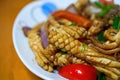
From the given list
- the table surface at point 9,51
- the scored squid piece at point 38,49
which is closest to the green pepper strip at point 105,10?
the scored squid piece at point 38,49

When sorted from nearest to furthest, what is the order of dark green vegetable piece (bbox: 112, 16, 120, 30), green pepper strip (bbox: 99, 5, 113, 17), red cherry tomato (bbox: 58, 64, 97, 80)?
1. red cherry tomato (bbox: 58, 64, 97, 80)
2. dark green vegetable piece (bbox: 112, 16, 120, 30)
3. green pepper strip (bbox: 99, 5, 113, 17)

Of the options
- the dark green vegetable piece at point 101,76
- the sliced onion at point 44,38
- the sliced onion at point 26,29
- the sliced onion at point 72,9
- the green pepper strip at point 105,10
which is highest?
the sliced onion at point 72,9

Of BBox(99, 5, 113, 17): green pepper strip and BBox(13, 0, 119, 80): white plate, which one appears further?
BBox(99, 5, 113, 17): green pepper strip

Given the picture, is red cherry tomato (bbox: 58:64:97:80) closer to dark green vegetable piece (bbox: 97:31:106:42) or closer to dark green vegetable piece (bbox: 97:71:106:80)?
dark green vegetable piece (bbox: 97:71:106:80)

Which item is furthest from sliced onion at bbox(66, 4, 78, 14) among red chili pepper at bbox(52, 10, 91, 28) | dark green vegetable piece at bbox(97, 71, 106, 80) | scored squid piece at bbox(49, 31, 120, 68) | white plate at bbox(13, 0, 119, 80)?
dark green vegetable piece at bbox(97, 71, 106, 80)

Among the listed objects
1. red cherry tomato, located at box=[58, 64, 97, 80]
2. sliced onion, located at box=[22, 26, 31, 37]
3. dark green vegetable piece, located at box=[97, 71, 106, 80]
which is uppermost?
sliced onion, located at box=[22, 26, 31, 37]

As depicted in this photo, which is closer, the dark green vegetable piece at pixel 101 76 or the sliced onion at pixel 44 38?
the dark green vegetable piece at pixel 101 76

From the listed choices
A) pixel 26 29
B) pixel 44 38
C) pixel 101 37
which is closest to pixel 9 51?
pixel 26 29

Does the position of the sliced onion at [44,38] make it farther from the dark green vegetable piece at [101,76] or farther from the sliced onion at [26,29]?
the dark green vegetable piece at [101,76]
